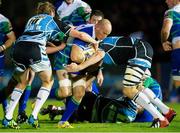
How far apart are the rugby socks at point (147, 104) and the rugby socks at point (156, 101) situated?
429mm

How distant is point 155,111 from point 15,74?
221cm

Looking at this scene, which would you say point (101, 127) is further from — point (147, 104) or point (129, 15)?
point (129, 15)

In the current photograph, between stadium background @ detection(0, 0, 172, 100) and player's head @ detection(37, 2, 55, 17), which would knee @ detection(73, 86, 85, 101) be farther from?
stadium background @ detection(0, 0, 172, 100)

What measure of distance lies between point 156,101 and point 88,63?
1.43m

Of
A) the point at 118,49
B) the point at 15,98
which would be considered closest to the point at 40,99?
the point at 15,98

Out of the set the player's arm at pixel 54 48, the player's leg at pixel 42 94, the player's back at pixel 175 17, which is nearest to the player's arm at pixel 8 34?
the player's arm at pixel 54 48

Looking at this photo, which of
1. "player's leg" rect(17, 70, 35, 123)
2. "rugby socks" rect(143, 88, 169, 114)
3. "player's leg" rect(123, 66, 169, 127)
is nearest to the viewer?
"player's leg" rect(123, 66, 169, 127)

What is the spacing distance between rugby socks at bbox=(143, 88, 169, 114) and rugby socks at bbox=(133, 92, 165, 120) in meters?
0.43

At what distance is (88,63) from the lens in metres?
12.1

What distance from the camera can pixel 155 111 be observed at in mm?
12266

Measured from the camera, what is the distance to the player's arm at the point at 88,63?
11867 mm

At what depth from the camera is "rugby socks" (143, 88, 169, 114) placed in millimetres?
12703

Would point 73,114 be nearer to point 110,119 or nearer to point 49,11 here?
point 110,119

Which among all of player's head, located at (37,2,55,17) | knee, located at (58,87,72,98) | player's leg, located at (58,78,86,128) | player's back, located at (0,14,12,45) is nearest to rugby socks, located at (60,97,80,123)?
player's leg, located at (58,78,86,128)
